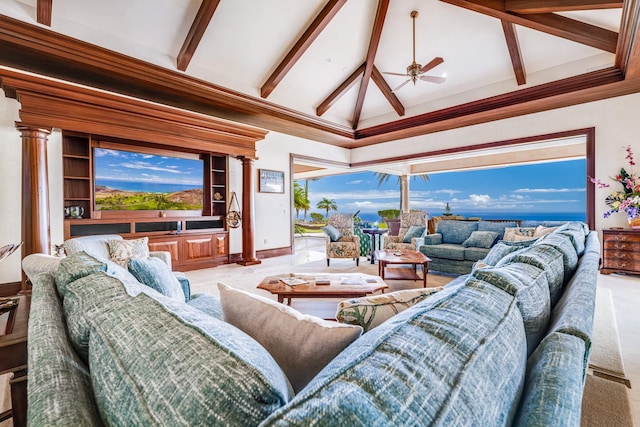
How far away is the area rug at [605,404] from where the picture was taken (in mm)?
1456

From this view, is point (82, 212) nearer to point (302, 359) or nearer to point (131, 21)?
point (131, 21)

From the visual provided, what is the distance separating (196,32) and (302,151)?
3.23m

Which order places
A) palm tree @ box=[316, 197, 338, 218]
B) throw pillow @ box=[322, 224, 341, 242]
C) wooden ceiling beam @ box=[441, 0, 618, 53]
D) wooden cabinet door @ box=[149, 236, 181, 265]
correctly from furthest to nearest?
palm tree @ box=[316, 197, 338, 218], throw pillow @ box=[322, 224, 341, 242], wooden cabinet door @ box=[149, 236, 181, 265], wooden ceiling beam @ box=[441, 0, 618, 53]

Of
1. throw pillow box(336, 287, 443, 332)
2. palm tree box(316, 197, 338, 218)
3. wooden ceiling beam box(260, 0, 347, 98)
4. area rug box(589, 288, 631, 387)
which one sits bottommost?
area rug box(589, 288, 631, 387)

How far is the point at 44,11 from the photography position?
3418mm

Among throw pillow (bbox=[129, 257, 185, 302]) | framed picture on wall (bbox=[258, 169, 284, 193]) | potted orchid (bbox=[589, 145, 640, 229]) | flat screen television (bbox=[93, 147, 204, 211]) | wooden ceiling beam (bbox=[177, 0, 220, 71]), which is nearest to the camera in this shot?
throw pillow (bbox=[129, 257, 185, 302])

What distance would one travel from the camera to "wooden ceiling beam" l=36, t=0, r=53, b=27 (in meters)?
3.38

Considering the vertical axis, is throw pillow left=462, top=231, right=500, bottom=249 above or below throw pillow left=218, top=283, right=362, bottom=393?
below

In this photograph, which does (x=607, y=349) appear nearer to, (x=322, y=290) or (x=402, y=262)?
(x=402, y=262)

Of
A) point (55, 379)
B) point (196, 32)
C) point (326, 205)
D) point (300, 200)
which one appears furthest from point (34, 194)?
point (326, 205)

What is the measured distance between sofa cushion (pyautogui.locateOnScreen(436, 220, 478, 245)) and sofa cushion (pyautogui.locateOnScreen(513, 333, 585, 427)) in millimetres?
4702

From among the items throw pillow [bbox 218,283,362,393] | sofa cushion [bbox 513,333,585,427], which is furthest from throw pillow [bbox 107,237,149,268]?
sofa cushion [bbox 513,333,585,427]

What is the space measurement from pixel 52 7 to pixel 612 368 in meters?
6.32

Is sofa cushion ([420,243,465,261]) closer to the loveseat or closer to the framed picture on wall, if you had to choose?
the framed picture on wall
